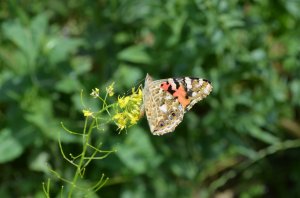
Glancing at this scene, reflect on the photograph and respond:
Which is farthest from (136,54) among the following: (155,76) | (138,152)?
(138,152)

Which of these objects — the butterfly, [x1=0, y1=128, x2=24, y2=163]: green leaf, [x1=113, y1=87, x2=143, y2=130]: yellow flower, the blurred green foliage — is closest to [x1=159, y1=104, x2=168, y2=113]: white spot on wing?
the butterfly

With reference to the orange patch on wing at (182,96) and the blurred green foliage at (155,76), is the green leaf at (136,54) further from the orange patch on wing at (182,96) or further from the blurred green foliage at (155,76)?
the orange patch on wing at (182,96)

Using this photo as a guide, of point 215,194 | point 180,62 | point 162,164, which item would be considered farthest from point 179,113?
point 215,194

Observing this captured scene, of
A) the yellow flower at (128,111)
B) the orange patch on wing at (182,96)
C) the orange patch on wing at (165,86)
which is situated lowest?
the orange patch on wing at (182,96)

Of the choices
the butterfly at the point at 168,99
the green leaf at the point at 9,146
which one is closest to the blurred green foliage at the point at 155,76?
the green leaf at the point at 9,146

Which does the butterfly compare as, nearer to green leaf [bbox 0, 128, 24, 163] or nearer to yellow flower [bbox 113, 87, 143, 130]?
yellow flower [bbox 113, 87, 143, 130]

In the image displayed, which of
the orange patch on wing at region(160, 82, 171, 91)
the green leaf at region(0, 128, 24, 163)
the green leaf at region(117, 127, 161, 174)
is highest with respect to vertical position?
the orange patch on wing at region(160, 82, 171, 91)

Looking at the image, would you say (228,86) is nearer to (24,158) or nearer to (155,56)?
(155,56)
